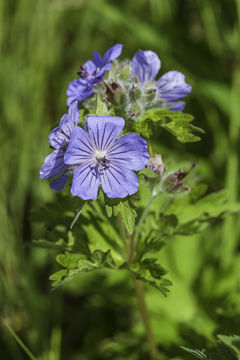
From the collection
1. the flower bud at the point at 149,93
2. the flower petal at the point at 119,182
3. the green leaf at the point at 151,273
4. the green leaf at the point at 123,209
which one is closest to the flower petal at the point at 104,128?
the flower petal at the point at 119,182

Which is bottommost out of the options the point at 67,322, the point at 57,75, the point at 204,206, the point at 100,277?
the point at 67,322

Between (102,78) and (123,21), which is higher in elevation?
(123,21)

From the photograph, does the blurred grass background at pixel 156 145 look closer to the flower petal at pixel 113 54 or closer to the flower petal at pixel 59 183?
the flower petal at pixel 59 183

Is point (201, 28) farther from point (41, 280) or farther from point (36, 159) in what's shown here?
point (41, 280)

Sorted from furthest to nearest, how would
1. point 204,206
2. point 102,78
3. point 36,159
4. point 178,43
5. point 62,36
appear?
point 62,36, point 178,43, point 36,159, point 204,206, point 102,78

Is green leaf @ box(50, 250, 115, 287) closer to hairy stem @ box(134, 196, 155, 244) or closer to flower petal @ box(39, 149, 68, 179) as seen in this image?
hairy stem @ box(134, 196, 155, 244)

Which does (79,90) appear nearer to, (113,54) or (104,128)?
(113,54)

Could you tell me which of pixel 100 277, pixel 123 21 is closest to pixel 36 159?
pixel 100 277
